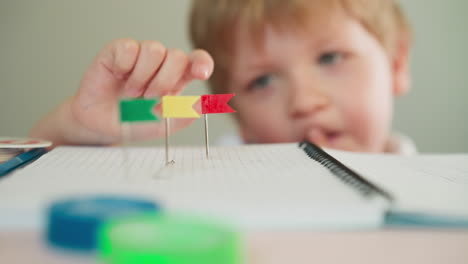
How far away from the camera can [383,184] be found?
360mm

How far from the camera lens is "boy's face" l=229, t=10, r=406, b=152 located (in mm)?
946

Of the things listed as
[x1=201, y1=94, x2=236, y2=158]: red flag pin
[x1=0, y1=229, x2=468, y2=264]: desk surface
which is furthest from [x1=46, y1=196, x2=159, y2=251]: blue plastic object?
[x1=201, y1=94, x2=236, y2=158]: red flag pin

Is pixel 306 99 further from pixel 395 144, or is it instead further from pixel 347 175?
pixel 347 175

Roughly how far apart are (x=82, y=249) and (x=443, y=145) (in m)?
1.52

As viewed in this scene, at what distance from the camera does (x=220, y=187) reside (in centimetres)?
34

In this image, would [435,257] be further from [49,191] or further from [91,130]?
[91,130]

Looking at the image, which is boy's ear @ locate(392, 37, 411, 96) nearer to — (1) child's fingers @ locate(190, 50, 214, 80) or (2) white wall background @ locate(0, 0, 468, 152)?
(2) white wall background @ locate(0, 0, 468, 152)

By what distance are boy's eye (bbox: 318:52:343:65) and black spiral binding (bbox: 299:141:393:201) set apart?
20.4 inches

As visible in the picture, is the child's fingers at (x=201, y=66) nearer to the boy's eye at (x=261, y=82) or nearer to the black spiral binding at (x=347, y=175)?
the black spiral binding at (x=347, y=175)

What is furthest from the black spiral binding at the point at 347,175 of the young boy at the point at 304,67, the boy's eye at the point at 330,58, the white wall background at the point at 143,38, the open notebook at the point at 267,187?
the white wall background at the point at 143,38

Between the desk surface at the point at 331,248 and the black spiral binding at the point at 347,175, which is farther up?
the black spiral binding at the point at 347,175

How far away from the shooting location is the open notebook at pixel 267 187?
0.29 m

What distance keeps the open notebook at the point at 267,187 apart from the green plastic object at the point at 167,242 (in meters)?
0.05

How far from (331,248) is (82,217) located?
0.49ft
